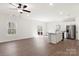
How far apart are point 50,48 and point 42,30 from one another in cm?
135

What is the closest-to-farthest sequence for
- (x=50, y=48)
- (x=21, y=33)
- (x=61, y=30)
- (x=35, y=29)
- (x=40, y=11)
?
(x=40, y=11)
(x=35, y=29)
(x=21, y=33)
(x=61, y=30)
(x=50, y=48)

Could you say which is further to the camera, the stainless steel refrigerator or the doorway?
the stainless steel refrigerator

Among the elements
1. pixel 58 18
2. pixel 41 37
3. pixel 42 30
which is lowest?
pixel 41 37

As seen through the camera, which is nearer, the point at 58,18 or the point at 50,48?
the point at 58,18

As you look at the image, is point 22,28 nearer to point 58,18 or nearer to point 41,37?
point 41,37

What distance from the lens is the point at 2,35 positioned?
126 inches

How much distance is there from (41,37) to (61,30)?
3.40 ft

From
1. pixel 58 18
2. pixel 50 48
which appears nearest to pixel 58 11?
pixel 58 18

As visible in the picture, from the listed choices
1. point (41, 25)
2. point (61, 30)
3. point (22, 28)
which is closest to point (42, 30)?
point (41, 25)

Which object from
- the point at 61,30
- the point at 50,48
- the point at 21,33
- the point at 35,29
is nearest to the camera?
the point at 35,29

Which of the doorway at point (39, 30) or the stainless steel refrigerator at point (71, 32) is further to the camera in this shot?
the stainless steel refrigerator at point (71, 32)

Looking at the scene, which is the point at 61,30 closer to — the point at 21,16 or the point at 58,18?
the point at 58,18

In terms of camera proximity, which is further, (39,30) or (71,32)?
(71,32)

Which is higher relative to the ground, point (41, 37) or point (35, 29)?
point (35, 29)
